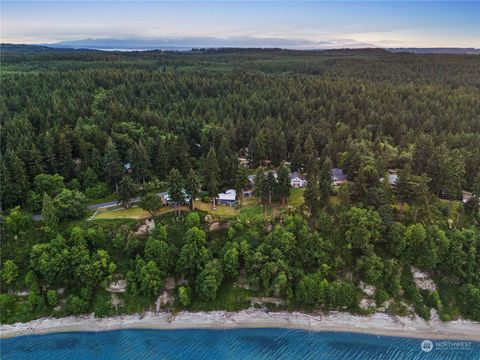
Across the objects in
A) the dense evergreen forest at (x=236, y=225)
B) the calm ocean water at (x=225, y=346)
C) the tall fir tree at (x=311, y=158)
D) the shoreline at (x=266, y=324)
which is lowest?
the calm ocean water at (x=225, y=346)

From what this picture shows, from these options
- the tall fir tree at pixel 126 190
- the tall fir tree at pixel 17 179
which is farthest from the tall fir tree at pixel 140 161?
the tall fir tree at pixel 17 179

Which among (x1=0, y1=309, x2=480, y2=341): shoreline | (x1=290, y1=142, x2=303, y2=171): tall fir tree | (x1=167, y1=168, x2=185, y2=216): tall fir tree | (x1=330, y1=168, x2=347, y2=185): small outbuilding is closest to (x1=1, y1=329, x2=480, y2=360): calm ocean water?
(x1=0, y1=309, x2=480, y2=341): shoreline

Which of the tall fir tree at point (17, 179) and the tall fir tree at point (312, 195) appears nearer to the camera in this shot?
the tall fir tree at point (312, 195)

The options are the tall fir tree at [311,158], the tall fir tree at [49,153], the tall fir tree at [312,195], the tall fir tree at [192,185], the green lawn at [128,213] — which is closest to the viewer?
the tall fir tree at [312,195]

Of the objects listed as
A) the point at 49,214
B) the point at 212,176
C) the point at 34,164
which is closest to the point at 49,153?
the point at 34,164

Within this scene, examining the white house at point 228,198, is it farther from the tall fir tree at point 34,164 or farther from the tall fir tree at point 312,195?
the tall fir tree at point 34,164

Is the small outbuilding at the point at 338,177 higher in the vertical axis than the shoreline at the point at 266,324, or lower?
higher

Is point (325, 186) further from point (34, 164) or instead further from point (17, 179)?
point (17, 179)
